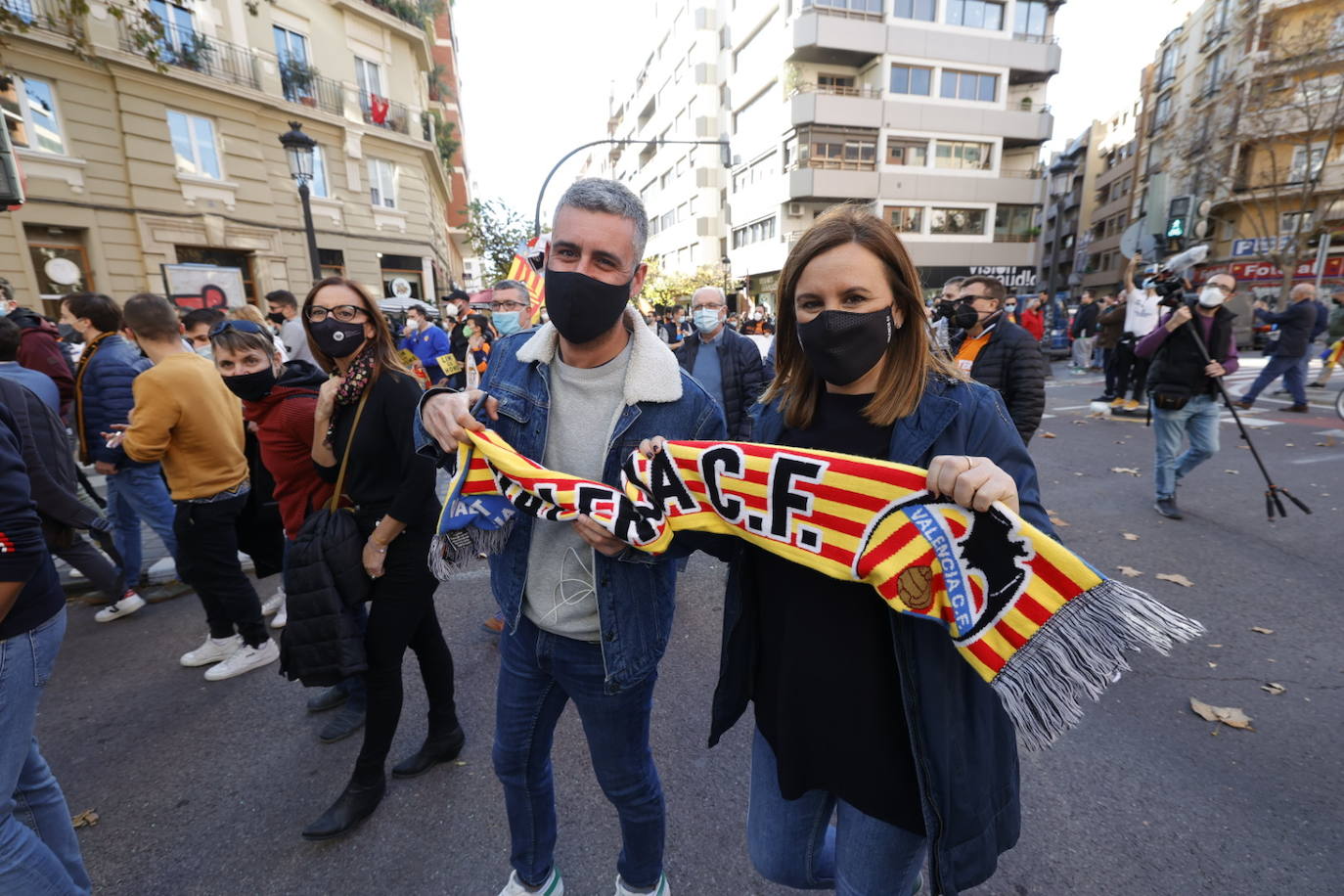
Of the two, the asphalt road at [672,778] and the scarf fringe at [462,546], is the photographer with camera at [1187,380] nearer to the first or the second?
the asphalt road at [672,778]

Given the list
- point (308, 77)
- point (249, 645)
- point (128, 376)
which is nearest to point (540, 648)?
point (249, 645)

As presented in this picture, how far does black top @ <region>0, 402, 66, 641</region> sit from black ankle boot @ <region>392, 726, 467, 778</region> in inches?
59.5

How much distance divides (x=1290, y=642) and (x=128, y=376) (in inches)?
312

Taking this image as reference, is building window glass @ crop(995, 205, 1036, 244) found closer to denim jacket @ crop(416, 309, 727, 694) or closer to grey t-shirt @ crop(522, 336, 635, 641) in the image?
denim jacket @ crop(416, 309, 727, 694)

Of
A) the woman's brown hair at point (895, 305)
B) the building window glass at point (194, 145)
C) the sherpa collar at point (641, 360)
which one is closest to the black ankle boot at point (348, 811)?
the sherpa collar at point (641, 360)

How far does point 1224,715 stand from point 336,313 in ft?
15.2

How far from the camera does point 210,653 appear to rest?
370 centimetres

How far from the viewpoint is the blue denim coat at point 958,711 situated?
1.36 metres

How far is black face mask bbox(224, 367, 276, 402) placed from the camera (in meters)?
2.58

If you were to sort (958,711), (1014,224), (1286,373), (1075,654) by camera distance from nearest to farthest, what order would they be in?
(1075,654) < (958,711) < (1286,373) < (1014,224)

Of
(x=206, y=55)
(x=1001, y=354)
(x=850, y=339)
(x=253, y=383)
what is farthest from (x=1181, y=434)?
(x=206, y=55)

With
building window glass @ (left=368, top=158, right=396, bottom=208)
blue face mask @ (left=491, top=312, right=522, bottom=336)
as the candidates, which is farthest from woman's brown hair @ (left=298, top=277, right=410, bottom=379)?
building window glass @ (left=368, top=158, right=396, bottom=208)

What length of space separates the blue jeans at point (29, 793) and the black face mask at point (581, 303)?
6.07 feet

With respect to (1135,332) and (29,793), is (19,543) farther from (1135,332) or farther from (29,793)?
(1135,332)
